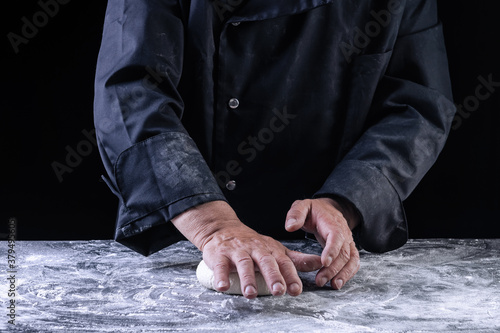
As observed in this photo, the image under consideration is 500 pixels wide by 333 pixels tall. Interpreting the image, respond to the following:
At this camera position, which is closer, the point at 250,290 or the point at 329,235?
the point at 250,290

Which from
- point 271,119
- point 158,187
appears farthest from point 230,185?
point 158,187

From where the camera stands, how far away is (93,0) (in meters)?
2.25

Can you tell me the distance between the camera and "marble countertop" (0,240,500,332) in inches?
38.5

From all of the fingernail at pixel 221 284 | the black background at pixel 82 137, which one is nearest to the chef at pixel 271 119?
the fingernail at pixel 221 284

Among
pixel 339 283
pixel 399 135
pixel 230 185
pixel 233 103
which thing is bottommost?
pixel 339 283

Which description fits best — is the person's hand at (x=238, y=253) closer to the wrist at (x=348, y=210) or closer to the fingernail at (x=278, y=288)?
the fingernail at (x=278, y=288)

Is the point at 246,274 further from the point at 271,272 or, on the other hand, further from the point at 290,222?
the point at 290,222

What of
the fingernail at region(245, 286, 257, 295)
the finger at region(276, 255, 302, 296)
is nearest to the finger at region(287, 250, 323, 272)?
the finger at region(276, 255, 302, 296)

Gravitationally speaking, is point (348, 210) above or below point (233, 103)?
below

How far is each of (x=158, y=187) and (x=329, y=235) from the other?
0.38 metres

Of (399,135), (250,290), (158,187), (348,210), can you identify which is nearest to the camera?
(250,290)

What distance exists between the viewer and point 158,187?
1.33m

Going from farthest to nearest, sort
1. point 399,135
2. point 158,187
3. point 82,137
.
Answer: point 82,137 → point 399,135 → point 158,187

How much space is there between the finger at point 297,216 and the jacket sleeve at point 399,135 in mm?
119
